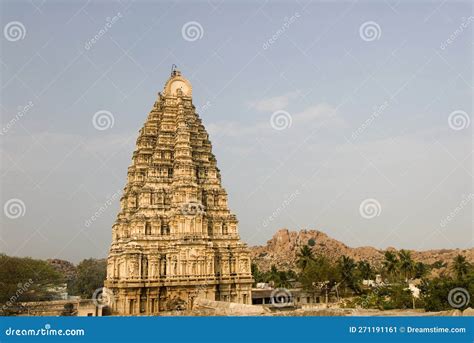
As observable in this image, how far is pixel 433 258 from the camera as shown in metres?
114

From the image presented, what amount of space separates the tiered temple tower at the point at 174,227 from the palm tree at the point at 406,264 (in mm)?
19431

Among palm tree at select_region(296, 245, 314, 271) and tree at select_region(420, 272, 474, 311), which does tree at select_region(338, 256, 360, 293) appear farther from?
tree at select_region(420, 272, 474, 311)

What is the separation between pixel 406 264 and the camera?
46906 millimetres

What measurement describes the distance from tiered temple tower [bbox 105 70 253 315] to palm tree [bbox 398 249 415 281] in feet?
63.8

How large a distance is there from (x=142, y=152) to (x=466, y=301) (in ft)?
88.0

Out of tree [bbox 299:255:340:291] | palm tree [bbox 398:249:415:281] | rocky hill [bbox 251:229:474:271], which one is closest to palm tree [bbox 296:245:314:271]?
tree [bbox 299:255:340:291]

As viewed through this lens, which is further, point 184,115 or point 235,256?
point 184,115

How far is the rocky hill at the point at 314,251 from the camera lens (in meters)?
114

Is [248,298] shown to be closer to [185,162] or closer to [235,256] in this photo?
[235,256]

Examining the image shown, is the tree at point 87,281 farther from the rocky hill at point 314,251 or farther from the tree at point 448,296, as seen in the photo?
the rocky hill at point 314,251

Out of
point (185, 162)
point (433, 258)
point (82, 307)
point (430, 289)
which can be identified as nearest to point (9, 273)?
point (82, 307)

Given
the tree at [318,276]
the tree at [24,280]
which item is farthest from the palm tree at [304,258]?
the tree at [24,280]

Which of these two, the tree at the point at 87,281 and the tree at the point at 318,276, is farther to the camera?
the tree at the point at 87,281
